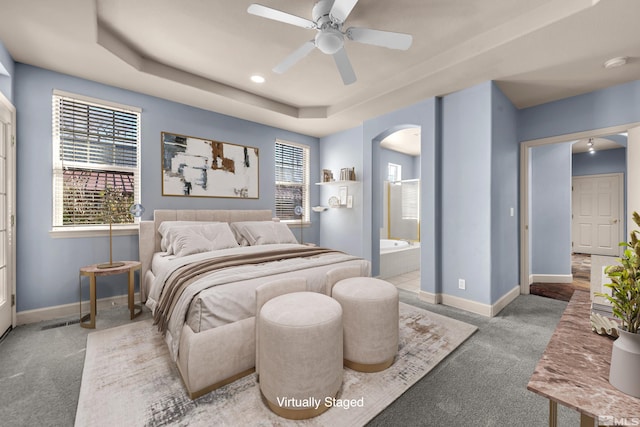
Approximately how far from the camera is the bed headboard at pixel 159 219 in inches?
126

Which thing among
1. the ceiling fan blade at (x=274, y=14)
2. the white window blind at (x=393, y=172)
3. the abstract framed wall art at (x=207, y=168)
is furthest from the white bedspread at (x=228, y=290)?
A: the white window blind at (x=393, y=172)

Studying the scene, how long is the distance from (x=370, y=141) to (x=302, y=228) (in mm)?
1930

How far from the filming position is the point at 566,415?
5.09 feet

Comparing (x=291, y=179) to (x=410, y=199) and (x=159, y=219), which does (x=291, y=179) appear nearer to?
(x=159, y=219)

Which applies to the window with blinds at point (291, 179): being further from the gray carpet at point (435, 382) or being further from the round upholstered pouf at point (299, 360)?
the round upholstered pouf at point (299, 360)

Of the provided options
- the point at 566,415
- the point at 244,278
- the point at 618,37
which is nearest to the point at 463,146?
the point at 618,37

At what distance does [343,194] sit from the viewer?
4.87 meters

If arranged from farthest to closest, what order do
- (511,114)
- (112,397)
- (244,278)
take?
(511,114)
(244,278)
(112,397)

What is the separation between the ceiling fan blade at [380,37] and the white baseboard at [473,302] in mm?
2720

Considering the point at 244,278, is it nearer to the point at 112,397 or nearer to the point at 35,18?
the point at 112,397

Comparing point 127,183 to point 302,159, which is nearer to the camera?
point 127,183

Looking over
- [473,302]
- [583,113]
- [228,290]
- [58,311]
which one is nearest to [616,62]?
[583,113]

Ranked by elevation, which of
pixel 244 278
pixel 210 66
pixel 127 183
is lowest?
pixel 244 278

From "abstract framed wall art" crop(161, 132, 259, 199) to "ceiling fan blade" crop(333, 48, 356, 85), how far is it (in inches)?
88.8
